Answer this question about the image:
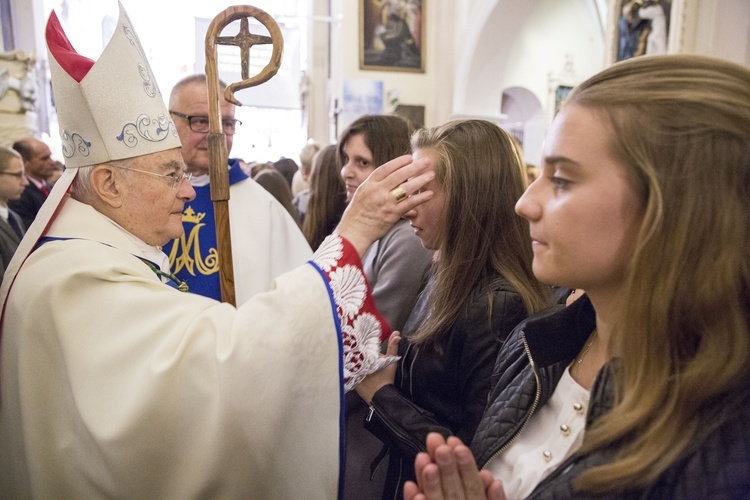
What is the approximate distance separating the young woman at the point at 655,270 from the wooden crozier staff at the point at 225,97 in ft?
3.16

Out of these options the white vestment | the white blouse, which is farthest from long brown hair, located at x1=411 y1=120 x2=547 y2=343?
the white blouse

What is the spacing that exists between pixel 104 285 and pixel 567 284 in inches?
40.0

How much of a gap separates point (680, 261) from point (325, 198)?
7.72ft

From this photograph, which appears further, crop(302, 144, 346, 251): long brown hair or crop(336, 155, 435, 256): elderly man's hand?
crop(302, 144, 346, 251): long brown hair

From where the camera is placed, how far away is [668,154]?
915mm

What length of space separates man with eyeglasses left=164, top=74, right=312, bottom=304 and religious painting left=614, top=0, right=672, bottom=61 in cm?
449

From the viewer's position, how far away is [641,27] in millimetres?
5914

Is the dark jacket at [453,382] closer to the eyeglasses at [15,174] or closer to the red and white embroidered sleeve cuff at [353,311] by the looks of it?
the red and white embroidered sleeve cuff at [353,311]

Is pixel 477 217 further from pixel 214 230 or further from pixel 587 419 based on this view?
pixel 214 230

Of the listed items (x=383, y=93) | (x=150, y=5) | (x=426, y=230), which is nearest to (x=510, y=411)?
(x=426, y=230)

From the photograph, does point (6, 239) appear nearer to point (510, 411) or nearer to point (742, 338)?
point (510, 411)

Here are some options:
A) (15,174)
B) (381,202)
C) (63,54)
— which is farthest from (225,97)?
(15,174)

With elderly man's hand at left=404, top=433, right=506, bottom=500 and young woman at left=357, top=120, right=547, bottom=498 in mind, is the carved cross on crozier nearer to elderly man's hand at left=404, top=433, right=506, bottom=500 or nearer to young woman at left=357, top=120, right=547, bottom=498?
young woman at left=357, top=120, right=547, bottom=498

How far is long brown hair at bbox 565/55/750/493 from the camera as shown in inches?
34.8
